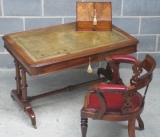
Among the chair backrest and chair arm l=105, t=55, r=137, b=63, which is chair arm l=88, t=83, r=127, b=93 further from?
chair arm l=105, t=55, r=137, b=63

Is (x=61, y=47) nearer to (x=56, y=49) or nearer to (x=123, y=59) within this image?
(x=56, y=49)

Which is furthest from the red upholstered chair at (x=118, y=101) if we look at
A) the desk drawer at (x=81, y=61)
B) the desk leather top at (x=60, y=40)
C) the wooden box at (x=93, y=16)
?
the wooden box at (x=93, y=16)

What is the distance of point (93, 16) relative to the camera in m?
3.45

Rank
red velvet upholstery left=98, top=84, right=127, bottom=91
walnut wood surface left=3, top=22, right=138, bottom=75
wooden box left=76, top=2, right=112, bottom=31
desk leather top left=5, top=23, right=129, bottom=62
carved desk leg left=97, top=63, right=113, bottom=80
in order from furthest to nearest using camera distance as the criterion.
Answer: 1. carved desk leg left=97, top=63, right=113, bottom=80
2. wooden box left=76, top=2, right=112, bottom=31
3. desk leather top left=5, top=23, right=129, bottom=62
4. walnut wood surface left=3, top=22, right=138, bottom=75
5. red velvet upholstery left=98, top=84, right=127, bottom=91

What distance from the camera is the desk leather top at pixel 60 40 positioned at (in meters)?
3.06

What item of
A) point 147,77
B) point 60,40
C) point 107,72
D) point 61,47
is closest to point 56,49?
point 61,47

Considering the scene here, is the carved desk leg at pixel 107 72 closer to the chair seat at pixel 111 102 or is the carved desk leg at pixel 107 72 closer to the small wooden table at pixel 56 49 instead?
the small wooden table at pixel 56 49

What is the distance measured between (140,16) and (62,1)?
85 centimetres

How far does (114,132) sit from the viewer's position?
322 centimetres

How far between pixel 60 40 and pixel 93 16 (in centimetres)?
40

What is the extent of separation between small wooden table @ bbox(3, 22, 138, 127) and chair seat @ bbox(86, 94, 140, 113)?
36cm

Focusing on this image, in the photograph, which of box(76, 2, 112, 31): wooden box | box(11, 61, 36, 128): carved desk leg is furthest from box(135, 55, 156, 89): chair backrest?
box(11, 61, 36, 128): carved desk leg

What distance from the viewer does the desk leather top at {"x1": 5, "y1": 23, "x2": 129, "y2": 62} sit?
3062 mm

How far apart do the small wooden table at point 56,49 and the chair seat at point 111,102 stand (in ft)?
1.19
